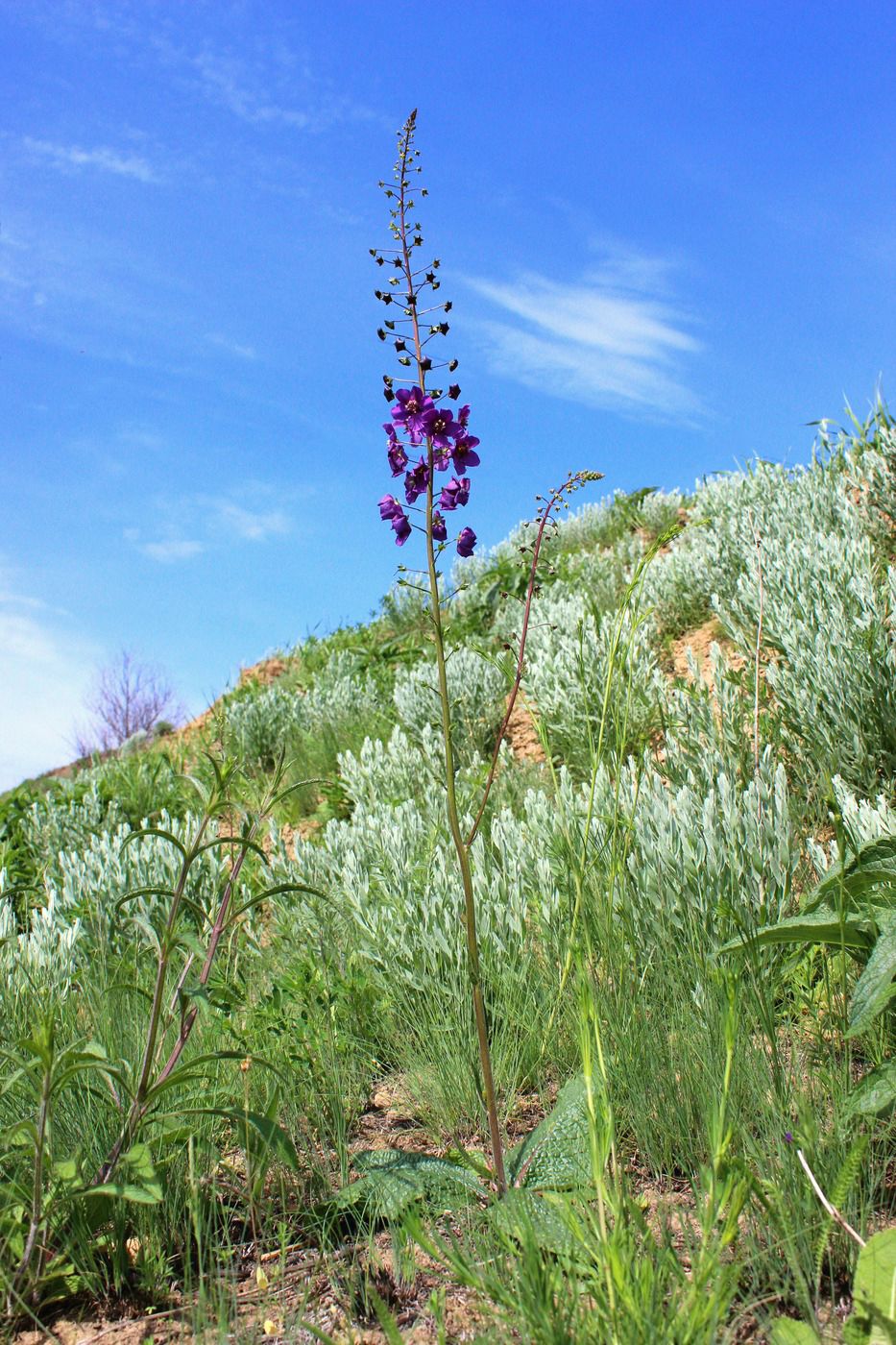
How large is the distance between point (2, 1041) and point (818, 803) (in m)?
3.63

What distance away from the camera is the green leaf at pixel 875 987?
7.24 ft

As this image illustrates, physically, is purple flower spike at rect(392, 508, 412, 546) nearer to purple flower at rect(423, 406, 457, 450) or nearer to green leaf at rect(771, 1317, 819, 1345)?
purple flower at rect(423, 406, 457, 450)

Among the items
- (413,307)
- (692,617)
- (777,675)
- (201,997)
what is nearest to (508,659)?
(692,617)

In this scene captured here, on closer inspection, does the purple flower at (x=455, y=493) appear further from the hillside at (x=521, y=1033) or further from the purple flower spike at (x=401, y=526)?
the hillside at (x=521, y=1033)

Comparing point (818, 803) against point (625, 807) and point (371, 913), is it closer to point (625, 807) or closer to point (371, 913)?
point (625, 807)

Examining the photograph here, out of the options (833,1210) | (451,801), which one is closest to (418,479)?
(451,801)

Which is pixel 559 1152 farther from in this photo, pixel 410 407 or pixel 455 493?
pixel 410 407

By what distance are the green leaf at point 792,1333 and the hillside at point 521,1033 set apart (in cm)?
2

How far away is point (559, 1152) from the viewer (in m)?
2.35

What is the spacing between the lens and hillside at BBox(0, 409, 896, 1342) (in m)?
1.95

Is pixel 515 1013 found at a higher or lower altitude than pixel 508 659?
lower

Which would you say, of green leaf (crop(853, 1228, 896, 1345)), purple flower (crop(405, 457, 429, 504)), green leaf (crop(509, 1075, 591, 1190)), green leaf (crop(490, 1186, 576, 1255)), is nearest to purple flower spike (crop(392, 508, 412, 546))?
purple flower (crop(405, 457, 429, 504))

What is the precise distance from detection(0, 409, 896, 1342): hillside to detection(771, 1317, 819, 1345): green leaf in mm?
24

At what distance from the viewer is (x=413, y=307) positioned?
2604 mm
